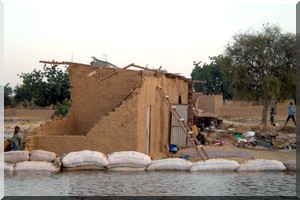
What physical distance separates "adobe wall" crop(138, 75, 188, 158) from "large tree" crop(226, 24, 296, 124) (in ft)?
38.0

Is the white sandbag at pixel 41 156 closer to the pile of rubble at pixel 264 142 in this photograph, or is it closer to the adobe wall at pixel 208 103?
the pile of rubble at pixel 264 142

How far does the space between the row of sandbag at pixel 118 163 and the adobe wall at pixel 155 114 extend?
1472 millimetres

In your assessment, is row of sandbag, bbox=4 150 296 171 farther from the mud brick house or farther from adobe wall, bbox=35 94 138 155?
the mud brick house

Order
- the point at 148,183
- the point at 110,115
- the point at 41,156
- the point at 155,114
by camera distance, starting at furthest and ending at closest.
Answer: the point at 155,114 < the point at 110,115 < the point at 41,156 < the point at 148,183

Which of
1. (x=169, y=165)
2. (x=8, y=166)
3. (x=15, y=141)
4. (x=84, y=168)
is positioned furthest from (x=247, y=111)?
(x=8, y=166)

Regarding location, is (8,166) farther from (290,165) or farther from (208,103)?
(208,103)

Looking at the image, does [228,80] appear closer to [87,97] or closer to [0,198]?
[87,97]

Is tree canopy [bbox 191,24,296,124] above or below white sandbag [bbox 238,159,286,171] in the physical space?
above

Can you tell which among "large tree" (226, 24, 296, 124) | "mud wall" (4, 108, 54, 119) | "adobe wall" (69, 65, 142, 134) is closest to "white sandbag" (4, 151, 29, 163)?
"adobe wall" (69, 65, 142, 134)

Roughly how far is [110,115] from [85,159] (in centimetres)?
166

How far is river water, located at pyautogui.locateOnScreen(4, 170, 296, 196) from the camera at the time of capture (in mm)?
9664

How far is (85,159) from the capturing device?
1190 centimetres

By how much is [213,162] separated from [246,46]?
18.1 m

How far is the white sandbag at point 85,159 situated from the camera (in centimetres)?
1189
